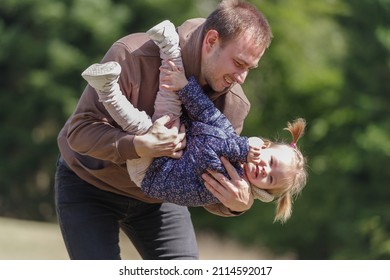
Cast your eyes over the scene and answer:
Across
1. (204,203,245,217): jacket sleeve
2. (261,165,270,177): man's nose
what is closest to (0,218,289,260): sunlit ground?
(204,203,245,217): jacket sleeve

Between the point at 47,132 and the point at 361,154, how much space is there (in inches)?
245

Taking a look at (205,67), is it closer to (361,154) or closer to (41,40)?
(361,154)

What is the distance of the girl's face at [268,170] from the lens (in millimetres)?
3436

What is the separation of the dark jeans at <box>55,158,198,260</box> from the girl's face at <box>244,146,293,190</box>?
516 mm

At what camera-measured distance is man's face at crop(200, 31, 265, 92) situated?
324 cm

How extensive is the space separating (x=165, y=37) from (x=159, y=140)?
15.7 inches

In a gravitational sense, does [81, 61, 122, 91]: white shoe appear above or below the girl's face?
above

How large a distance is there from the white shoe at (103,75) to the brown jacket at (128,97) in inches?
5.4

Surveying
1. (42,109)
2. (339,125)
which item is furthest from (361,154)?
(42,109)

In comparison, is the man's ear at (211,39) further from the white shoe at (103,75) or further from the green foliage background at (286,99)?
the green foliage background at (286,99)

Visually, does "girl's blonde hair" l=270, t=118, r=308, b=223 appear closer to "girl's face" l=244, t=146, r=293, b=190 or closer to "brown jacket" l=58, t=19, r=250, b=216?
"girl's face" l=244, t=146, r=293, b=190

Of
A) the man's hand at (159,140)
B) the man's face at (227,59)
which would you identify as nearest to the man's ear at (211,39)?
the man's face at (227,59)

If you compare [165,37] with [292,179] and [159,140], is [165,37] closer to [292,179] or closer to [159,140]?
[159,140]

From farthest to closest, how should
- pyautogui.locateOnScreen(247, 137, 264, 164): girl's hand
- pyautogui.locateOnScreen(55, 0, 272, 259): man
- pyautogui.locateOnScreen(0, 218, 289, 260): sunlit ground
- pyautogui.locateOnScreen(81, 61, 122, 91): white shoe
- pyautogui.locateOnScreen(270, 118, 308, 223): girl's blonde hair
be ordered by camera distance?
pyautogui.locateOnScreen(0, 218, 289, 260): sunlit ground, pyautogui.locateOnScreen(270, 118, 308, 223): girl's blonde hair, pyautogui.locateOnScreen(247, 137, 264, 164): girl's hand, pyautogui.locateOnScreen(55, 0, 272, 259): man, pyautogui.locateOnScreen(81, 61, 122, 91): white shoe
